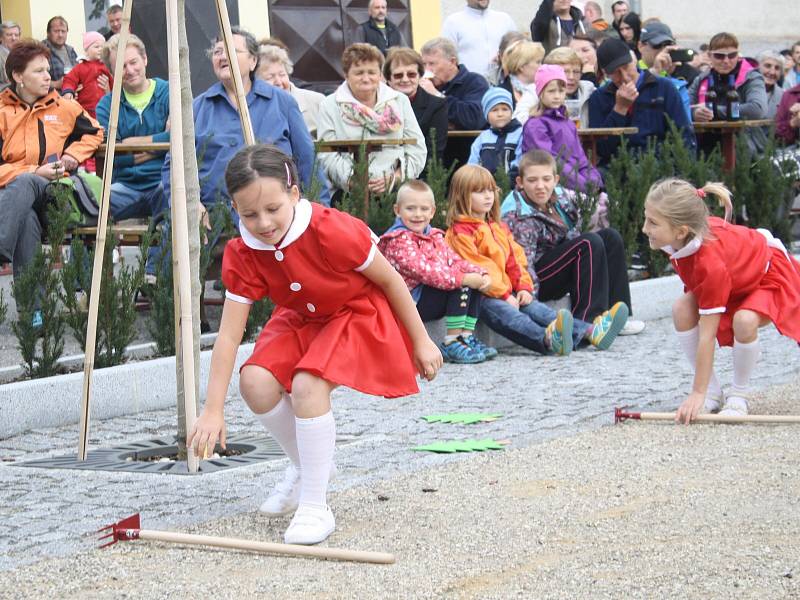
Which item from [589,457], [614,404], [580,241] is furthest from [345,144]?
[589,457]

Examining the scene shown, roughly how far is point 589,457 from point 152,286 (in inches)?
127

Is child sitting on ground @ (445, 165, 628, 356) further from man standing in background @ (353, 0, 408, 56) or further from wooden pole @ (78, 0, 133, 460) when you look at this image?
man standing in background @ (353, 0, 408, 56)

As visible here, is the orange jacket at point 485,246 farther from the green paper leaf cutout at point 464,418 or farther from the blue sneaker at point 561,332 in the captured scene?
the green paper leaf cutout at point 464,418

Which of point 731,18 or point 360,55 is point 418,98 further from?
point 731,18

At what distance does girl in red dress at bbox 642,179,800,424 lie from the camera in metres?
6.43

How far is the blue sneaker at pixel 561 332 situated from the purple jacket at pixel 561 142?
169 centimetres

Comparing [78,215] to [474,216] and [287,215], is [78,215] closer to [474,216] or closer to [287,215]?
[474,216]

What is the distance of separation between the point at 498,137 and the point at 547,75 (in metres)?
0.60

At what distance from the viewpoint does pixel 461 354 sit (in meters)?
8.66

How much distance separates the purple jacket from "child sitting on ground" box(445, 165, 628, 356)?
1233 mm

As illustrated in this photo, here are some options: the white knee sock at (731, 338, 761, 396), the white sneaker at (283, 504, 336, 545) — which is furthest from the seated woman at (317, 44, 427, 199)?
the white sneaker at (283, 504, 336, 545)

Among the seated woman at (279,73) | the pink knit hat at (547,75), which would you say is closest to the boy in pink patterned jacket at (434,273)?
the seated woman at (279,73)

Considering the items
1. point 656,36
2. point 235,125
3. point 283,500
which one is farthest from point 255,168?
point 656,36

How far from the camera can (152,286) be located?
26.4ft
